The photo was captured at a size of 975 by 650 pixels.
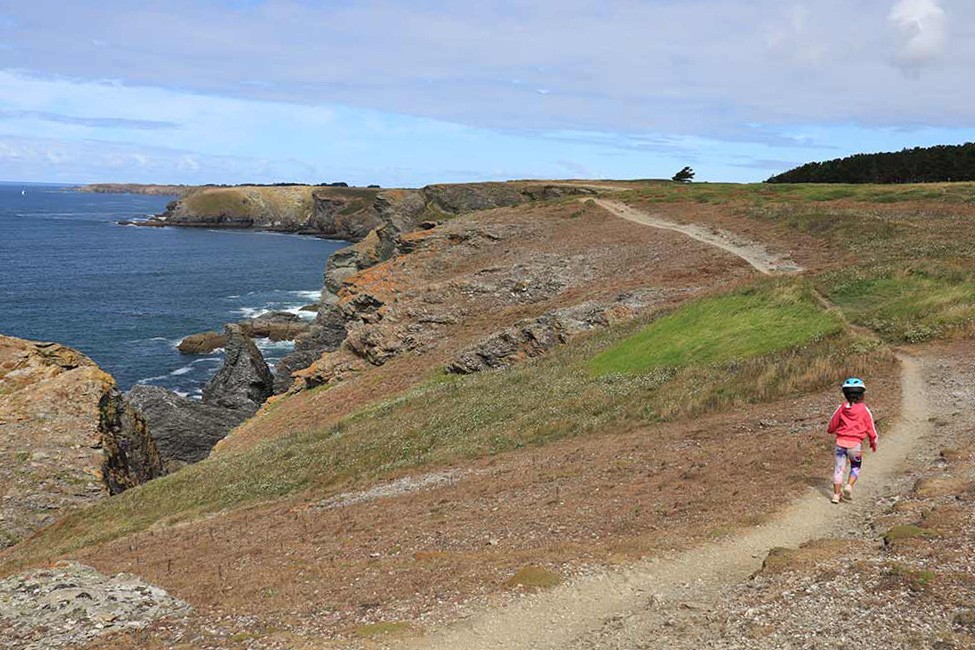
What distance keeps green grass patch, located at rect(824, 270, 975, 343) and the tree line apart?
227 ft

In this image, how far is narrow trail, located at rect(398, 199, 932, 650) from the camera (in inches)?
399

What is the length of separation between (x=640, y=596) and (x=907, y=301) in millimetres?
21053

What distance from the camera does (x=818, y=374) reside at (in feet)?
68.6

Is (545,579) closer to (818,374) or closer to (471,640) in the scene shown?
(471,640)

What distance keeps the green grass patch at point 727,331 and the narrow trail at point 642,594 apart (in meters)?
10.3

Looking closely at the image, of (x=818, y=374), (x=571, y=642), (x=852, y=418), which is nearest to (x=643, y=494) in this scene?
(x=852, y=418)

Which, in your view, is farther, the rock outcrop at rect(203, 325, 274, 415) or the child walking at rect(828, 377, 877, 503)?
the rock outcrop at rect(203, 325, 274, 415)

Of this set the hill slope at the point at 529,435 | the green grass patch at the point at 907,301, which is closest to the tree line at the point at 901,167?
the hill slope at the point at 529,435

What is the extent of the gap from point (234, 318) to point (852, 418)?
81.2 meters

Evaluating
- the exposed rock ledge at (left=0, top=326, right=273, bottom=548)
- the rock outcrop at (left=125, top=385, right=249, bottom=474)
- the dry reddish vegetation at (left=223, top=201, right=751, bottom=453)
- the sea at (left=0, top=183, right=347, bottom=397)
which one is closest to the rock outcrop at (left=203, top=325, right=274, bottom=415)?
the rock outcrop at (left=125, top=385, right=249, bottom=474)

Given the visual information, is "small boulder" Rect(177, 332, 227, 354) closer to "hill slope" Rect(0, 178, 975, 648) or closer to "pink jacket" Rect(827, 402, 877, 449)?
"hill slope" Rect(0, 178, 975, 648)

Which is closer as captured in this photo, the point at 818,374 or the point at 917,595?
the point at 917,595

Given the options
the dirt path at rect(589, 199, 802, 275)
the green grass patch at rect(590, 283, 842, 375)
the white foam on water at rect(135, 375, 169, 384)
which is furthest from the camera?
the white foam on water at rect(135, 375, 169, 384)

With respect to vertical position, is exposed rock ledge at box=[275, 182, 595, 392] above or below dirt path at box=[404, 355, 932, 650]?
above
